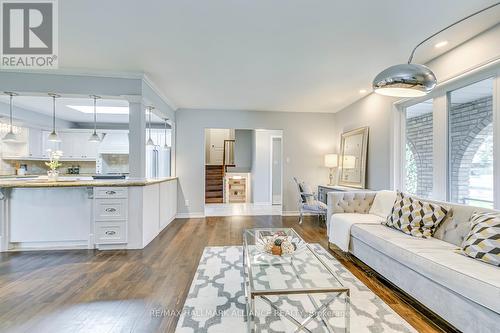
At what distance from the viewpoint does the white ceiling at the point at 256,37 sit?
2.03 metres

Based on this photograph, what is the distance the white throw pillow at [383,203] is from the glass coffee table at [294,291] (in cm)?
168

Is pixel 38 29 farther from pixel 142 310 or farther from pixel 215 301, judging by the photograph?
pixel 215 301

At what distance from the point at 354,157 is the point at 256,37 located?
3354mm

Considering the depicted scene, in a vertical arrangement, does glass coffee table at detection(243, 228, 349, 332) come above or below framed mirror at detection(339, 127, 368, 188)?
below

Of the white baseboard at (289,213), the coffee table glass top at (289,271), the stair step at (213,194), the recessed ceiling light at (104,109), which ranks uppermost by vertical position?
the recessed ceiling light at (104,109)

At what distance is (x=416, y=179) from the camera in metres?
3.51

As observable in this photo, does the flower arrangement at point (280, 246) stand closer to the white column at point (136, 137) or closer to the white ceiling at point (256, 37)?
the white ceiling at point (256, 37)

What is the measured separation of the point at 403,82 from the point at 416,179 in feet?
7.85

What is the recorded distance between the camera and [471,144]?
105 inches

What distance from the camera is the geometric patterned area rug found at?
5.71ft

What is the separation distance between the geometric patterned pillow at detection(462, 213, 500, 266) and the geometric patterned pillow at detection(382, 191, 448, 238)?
1.35ft

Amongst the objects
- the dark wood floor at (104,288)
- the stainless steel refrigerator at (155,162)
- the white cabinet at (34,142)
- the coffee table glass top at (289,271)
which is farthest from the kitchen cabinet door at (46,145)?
the coffee table glass top at (289,271)

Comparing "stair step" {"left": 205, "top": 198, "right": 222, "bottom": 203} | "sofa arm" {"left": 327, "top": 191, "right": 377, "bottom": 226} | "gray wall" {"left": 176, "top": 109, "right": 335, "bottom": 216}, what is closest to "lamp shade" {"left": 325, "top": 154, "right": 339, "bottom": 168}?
"gray wall" {"left": 176, "top": 109, "right": 335, "bottom": 216}

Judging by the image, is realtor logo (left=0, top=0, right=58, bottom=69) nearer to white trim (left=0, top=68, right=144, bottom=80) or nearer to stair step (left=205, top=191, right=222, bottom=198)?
white trim (left=0, top=68, right=144, bottom=80)
